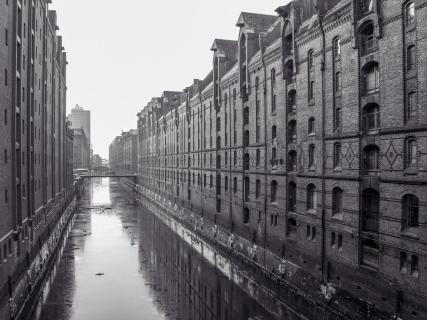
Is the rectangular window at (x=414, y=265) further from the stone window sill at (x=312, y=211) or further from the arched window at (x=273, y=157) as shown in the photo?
the arched window at (x=273, y=157)

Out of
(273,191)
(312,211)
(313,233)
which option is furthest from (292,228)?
(273,191)

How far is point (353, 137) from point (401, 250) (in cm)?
586

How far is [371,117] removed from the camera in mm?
19344

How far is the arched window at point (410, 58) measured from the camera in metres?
16.6

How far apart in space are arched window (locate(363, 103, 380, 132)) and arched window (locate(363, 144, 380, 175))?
0.90 meters

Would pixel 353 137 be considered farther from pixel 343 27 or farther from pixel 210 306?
pixel 210 306

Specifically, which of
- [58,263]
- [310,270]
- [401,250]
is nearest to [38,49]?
[58,263]

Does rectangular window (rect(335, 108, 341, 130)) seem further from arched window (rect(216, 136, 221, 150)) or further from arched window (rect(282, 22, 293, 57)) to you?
arched window (rect(216, 136, 221, 150))

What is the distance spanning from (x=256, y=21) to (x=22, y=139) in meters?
20.3

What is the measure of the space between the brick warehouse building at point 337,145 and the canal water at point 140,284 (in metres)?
4.27

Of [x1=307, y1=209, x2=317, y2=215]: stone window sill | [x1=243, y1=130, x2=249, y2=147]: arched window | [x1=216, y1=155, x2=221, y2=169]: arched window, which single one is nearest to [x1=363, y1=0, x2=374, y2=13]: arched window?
[x1=307, y1=209, x2=317, y2=215]: stone window sill

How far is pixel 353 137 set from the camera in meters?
20.1

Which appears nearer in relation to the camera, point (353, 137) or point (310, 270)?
point (353, 137)

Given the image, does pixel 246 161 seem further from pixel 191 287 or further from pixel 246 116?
pixel 191 287
